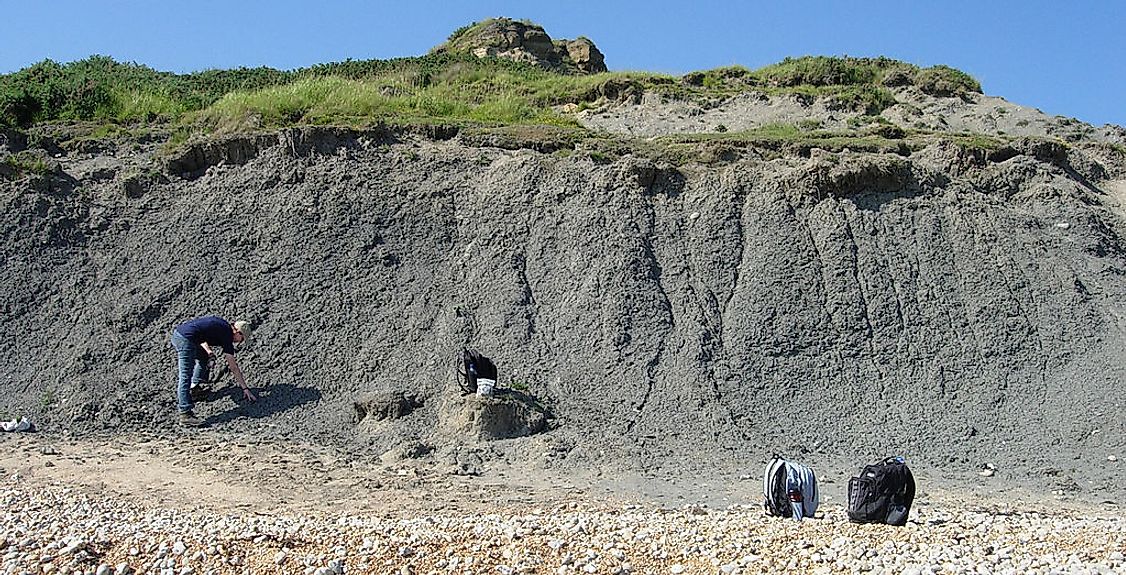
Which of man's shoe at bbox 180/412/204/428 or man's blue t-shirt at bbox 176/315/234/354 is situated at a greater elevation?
man's blue t-shirt at bbox 176/315/234/354

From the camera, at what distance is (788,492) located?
761cm

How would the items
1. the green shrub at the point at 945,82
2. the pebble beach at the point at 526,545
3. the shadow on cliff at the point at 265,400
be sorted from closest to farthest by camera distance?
1. the pebble beach at the point at 526,545
2. the shadow on cliff at the point at 265,400
3. the green shrub at the point at 945,82

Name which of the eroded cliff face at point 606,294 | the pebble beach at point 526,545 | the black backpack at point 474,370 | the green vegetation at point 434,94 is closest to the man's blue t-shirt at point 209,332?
the eroded cliff face at point 606,294

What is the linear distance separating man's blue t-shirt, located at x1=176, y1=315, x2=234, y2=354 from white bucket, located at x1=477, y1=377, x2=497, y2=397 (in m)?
2.96

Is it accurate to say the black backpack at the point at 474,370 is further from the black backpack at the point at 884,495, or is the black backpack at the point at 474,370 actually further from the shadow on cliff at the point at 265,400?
the black backpack at the point at 884,495

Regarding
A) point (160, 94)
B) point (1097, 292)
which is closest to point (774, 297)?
point (1097, 292)

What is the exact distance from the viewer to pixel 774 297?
12.8 m

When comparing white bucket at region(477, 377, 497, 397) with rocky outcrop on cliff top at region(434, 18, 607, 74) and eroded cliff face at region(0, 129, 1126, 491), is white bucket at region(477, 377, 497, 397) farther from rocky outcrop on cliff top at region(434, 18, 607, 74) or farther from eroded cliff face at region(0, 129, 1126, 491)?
rocky outcrop on cliff top at region(434, 18, 607, 74)

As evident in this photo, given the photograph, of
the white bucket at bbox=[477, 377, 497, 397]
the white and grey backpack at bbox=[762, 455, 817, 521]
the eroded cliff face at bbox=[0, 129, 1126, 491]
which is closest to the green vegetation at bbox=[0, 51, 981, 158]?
the eroded cliff face at bbox=[0, 129, 1126, 491]

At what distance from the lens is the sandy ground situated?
8164 mm

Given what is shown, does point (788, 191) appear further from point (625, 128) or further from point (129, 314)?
point (129, 314)

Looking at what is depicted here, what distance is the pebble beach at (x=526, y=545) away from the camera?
19.6 ft

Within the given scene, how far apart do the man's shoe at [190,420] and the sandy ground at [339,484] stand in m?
0.53

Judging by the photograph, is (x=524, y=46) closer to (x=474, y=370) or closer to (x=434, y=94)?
(x=434, y=94)
